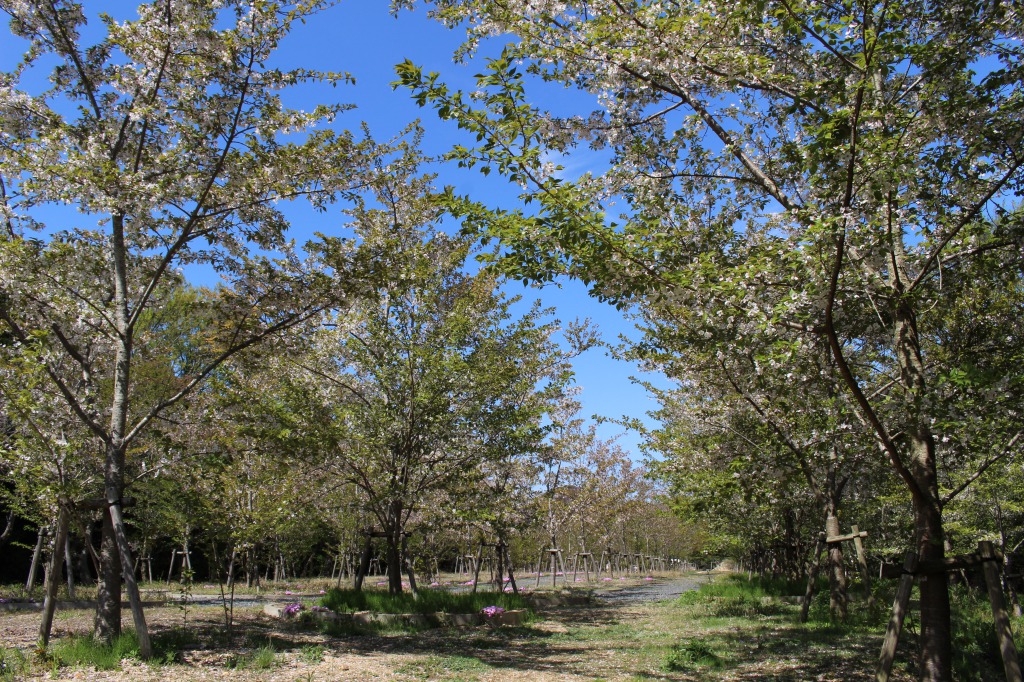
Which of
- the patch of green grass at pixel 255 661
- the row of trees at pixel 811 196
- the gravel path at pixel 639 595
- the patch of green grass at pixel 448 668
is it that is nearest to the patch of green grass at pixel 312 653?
the patch of green grass at pixel 255 661

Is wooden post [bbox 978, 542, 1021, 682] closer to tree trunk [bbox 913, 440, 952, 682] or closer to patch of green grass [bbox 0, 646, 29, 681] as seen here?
tree trunk [bbox 913, 440, 952, 682]

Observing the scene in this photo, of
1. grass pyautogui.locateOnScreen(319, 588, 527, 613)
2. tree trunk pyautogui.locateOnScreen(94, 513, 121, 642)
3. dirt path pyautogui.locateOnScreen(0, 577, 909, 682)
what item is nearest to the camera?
dirt path pyautogui.locateOnScreen(0, 577, 909, 682)

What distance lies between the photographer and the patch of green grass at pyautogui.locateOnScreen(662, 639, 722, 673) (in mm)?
6855

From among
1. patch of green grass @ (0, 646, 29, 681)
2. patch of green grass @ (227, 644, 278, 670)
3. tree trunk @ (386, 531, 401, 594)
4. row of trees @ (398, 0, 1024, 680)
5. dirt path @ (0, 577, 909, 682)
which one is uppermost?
row of trees @ (398, 0, 1024, 680)

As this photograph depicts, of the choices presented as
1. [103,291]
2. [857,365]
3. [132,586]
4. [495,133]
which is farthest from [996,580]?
[103,291]

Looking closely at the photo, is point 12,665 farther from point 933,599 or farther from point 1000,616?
point 1000,616

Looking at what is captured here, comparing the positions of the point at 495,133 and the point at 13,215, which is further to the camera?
the point at 13,215

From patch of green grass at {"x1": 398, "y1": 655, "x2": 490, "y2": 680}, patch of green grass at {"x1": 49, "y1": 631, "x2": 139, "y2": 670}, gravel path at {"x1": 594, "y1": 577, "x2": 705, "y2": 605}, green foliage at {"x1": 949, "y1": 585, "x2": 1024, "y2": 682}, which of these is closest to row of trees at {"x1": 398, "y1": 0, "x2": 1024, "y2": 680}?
green foliage at {"x1": 949, "y1": 585, "x2": 1024, "y2": 682}

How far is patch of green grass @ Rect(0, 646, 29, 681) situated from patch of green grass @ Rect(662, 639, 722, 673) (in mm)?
6290

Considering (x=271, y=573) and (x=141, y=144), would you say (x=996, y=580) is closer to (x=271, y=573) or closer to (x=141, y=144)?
(x=141, y=144)

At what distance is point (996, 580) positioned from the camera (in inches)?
186

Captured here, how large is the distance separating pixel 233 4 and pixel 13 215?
3467mm

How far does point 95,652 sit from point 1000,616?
804 centimetres

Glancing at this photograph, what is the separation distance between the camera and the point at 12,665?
5.95 meters
